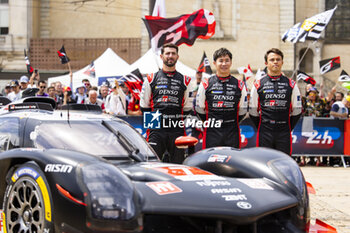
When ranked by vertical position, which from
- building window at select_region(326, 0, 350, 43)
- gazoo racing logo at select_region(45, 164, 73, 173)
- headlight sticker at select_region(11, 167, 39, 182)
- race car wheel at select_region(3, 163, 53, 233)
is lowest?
race car wheel at select_region(3, 163, 53, 233)

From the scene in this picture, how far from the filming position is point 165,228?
395 cm

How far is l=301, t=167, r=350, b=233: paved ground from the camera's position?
22.2ft

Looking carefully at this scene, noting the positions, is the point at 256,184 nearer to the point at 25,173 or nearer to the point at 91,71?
the point at 25,173

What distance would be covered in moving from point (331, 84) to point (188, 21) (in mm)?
28740

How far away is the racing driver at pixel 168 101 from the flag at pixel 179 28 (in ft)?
13.4

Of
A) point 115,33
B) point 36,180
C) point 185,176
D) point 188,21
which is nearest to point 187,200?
point 185,176

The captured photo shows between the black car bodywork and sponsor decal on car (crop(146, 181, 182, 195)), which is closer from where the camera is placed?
the black car bodywork

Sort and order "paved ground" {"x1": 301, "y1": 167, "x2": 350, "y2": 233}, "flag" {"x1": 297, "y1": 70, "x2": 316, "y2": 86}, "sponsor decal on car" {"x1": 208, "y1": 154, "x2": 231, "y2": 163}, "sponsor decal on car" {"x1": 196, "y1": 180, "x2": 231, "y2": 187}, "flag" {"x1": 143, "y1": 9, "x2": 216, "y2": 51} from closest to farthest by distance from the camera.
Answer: "sponsor decal on car" {"x1": 196, "y1": 180, "x2": 231, "y2": 187} → "sponsor decal on car" {"x1": 208, "y1": 154, "x2": 231, "y2": 163} → "paved ground" {"x1": 301, "y1": 167, "x2": 350, "y2": 233} → "flag" {"x1": 143, "y1": 9, "x2": 216, "y2": 51} → "flag" {"x1": 297, "y1": 70, "x2": 316, "y2": 86}

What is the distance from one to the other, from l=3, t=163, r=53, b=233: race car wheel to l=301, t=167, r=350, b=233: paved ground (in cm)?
324

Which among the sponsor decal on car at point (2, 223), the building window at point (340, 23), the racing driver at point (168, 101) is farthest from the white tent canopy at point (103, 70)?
the building window at point (340, 23)

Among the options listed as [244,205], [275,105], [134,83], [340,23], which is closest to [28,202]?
[244,205]

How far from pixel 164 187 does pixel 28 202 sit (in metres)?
0.95

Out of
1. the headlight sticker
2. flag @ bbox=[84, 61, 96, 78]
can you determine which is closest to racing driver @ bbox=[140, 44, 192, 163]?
the headlight sticker

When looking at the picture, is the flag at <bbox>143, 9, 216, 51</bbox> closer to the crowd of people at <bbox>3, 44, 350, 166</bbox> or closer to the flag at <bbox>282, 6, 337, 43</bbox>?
the crowd of people at <bbox>3, 44, 350, 166</bbox>
